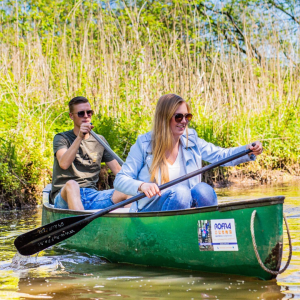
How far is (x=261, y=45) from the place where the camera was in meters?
8.63

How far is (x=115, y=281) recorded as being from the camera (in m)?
3.07

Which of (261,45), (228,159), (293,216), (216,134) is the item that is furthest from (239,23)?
(228,159)

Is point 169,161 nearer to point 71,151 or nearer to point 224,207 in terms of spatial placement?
point 224,207

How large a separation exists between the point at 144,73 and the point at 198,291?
5198 mm

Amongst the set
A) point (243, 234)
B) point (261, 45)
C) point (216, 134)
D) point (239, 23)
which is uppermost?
point (239, 23)

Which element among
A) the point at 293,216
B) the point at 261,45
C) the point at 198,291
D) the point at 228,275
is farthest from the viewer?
the point at 261,45

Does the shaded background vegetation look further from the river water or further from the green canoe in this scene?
the green canoe

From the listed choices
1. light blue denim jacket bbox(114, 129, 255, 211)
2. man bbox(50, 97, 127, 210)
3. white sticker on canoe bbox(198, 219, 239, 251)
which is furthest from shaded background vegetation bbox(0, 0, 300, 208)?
white sticker on canoe bbox(198, 219, 239, 251)

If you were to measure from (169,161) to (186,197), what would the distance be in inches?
10.8

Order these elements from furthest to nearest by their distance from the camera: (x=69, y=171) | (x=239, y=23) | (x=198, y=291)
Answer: (x=239, y=23) → (x=69, y=171) → (x=198, y=291)

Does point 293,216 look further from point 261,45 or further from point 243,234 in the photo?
point 261,45

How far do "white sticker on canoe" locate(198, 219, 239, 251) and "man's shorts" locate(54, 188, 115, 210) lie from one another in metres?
1.43

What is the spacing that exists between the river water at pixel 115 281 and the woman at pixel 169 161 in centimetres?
44

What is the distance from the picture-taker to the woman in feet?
10.6
